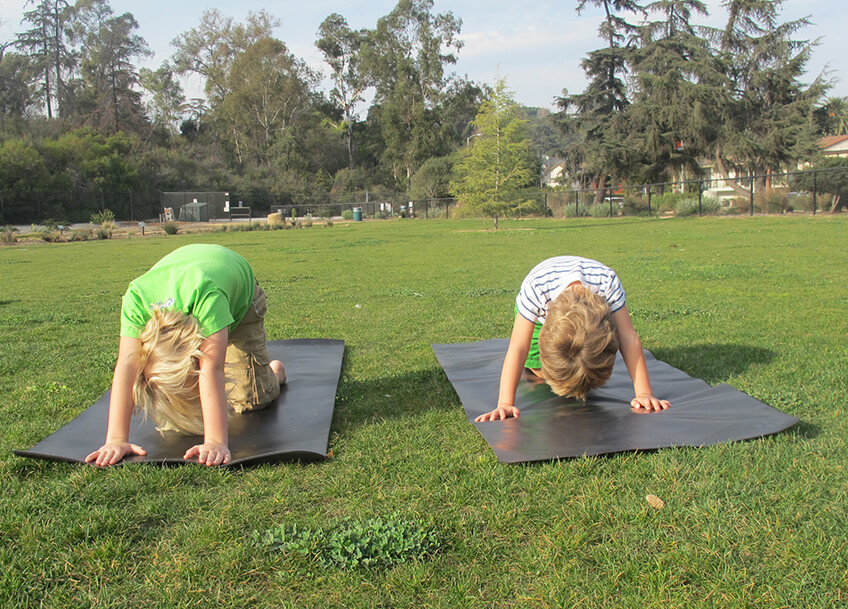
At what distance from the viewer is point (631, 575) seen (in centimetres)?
210

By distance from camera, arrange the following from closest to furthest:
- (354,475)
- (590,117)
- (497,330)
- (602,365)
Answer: (354,475), (602,365), (497,330), (590,117)

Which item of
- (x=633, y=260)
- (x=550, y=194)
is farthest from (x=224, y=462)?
(x=550, y=194)

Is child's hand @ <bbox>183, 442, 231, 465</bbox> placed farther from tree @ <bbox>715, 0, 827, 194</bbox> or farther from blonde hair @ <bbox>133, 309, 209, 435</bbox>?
tree @ <bbox>715, 0, 827, 194</bbox>

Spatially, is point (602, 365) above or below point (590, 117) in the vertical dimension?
below

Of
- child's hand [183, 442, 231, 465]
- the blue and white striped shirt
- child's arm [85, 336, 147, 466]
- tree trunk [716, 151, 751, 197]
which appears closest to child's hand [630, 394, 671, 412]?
the blue and white striped shirt

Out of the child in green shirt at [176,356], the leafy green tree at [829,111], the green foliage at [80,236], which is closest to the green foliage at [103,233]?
the green foliage at [80,236]

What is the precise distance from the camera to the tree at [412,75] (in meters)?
55.4

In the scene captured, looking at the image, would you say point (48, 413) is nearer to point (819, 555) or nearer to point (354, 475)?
point (354, 475)

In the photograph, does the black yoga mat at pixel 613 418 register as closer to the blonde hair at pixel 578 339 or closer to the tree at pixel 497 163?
the blonde hair at pixel 578 339

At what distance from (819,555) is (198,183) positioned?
5322 centimetres

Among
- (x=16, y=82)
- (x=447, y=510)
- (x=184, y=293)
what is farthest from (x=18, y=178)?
(x=447, y=510)

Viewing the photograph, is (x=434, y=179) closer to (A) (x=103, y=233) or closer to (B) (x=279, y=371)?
(A) (x=103, y=233)

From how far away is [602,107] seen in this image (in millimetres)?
40469

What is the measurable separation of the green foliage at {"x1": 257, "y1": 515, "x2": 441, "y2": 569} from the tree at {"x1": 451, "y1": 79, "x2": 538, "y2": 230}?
2509 cm
